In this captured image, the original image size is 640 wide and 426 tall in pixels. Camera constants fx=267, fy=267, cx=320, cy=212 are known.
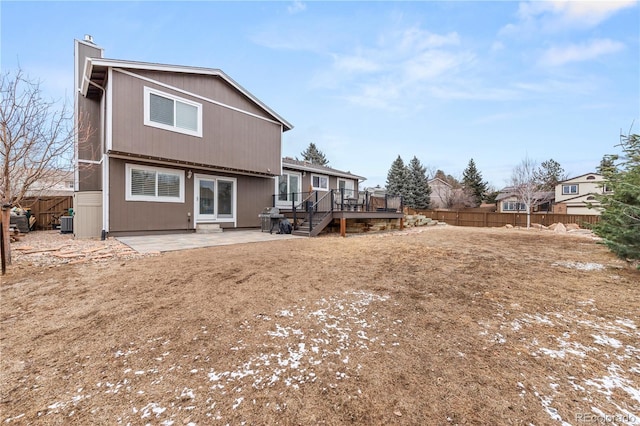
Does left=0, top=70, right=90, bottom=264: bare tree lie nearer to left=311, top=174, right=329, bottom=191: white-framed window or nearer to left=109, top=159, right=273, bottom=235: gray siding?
left=109, top=159, right=273, bottom=235: gray siding

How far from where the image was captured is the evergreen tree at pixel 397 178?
106ft

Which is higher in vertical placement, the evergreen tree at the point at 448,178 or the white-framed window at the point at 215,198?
the evergreen tree at the point at 448,178

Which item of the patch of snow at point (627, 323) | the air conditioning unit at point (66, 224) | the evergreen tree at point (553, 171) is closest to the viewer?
the patch of snow at point (627, 323)

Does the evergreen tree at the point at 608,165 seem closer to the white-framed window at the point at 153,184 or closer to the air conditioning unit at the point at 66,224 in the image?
the white-framed window at the point at 153,184

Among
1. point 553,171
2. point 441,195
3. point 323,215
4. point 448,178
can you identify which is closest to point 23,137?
point 323,215

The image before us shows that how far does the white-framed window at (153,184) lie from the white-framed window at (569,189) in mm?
39256

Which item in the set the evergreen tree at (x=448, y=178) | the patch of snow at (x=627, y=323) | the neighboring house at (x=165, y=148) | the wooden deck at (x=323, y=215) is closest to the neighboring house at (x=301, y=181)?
the wooden deck at (x=323, y=215)

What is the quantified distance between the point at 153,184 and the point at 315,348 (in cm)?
916

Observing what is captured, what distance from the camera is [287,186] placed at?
1399 centimetres

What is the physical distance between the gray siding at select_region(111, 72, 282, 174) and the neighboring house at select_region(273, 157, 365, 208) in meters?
1.69

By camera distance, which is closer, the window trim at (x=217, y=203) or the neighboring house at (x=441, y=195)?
the window trim at (x=217, y=203)

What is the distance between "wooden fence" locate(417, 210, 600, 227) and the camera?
60.2 feet

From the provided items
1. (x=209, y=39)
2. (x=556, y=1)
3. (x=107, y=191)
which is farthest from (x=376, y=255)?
(x=209, y=39)

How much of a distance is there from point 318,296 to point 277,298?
1.70ft
